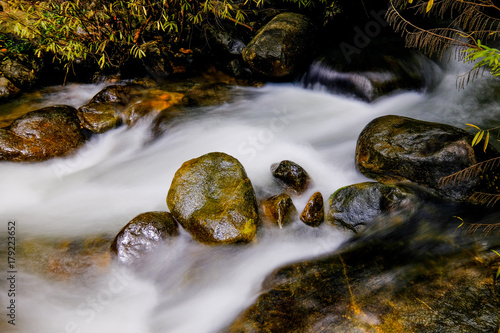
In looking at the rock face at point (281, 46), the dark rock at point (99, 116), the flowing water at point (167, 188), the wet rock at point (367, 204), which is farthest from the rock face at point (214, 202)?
the rock face at point (281, 46)

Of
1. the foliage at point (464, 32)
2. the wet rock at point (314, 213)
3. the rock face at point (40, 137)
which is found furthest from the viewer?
the rock face at point (40, 137)

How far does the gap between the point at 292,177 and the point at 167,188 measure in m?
1.98

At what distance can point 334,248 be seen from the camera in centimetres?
343

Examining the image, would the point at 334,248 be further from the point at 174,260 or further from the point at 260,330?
the point at 174,260

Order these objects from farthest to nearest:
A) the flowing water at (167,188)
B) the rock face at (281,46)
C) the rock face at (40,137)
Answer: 1. the rock face at (281,46)
2. the rock face at (40,137)
3. the flowing water at (167,188)

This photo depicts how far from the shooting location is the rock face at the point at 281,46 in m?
6.57

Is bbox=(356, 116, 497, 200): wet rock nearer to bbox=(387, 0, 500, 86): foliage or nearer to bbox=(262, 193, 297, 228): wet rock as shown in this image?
bbox=(387, 0, 500, 86): foliage

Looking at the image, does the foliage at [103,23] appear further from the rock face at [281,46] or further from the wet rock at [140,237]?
the wet rock at [140,237]

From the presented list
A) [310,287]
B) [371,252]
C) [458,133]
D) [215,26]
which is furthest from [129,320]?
[215,26]

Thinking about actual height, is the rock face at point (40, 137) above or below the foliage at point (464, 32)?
below

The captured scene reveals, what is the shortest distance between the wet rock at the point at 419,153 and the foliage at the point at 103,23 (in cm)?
403

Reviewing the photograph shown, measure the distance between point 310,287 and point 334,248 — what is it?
700mm

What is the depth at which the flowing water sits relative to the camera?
2.99 metres

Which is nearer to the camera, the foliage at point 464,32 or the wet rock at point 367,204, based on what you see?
the foliage at point 464,32
